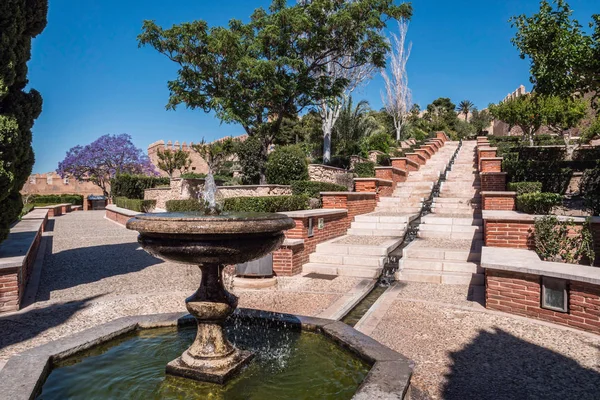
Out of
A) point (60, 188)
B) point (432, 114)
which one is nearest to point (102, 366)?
point (60, 188)

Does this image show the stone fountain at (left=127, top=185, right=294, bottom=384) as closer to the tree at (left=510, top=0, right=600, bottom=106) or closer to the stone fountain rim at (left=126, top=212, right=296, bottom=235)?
the stone fountain rim at (left=126, top=212, right=296, bottom=235)

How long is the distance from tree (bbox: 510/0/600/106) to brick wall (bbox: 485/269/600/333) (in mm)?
5837

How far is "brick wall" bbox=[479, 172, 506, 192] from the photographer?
11.6 metres

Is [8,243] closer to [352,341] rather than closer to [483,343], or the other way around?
[352,341]

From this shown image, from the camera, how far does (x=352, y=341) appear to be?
11.7ft

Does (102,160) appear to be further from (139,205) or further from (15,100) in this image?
(15,100)

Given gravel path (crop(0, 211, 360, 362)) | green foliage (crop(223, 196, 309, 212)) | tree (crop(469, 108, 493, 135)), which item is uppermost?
tree (crop(469, 108, 493, 135))

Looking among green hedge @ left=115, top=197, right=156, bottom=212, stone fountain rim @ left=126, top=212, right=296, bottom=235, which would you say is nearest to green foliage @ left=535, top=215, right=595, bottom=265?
stone fountain rim @ left=126, top=212, right=296, bottom=235

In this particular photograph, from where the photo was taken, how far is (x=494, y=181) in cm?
1175

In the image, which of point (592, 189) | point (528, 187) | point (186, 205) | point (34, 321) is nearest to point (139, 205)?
point (186, 205)

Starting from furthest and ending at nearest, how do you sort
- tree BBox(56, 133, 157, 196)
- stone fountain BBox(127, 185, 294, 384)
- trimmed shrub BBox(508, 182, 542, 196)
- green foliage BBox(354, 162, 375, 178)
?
tree BBox(56, 133, 157, 196)
green foliage BBox(354, 162, 375, 178)
trimmed shrub BBox(508, 182, 542, 196)
stone fountain BBox(127, 185, 294, 384)

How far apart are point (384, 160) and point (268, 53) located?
7921mm

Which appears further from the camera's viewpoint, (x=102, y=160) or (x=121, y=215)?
(x=102, y=160)

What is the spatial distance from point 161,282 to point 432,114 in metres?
47.5
